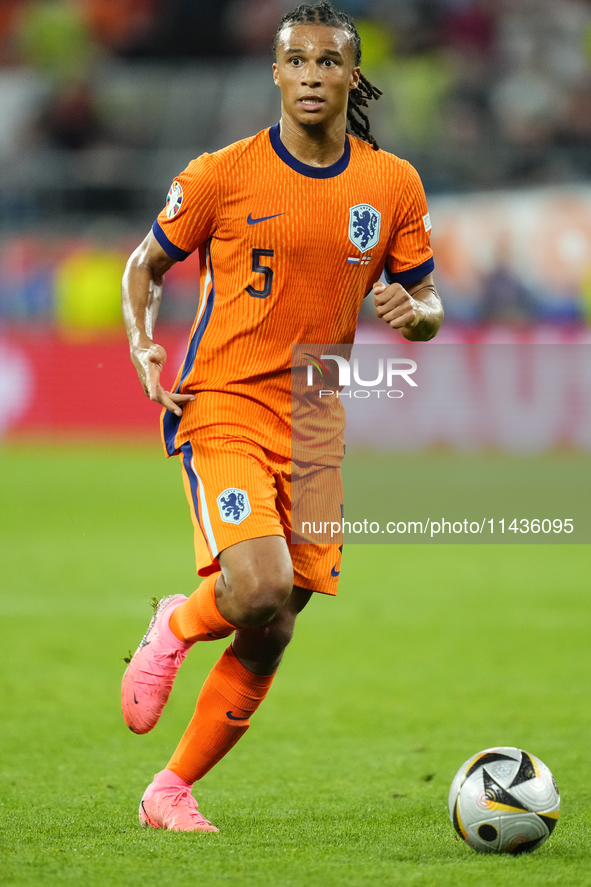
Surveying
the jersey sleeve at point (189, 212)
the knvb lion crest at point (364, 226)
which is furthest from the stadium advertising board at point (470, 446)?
the jersey sleeve at point (189, 212)

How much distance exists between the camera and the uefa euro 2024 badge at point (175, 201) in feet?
11.8

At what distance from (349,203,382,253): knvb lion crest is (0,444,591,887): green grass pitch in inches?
68.0

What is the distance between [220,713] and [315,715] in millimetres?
1840

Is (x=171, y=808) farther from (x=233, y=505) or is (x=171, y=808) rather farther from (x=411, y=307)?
(x=411, y=307)

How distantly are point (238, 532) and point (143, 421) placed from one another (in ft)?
39.2

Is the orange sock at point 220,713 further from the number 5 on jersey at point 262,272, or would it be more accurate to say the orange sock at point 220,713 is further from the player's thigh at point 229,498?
the number 5 on jersey at point 262,272

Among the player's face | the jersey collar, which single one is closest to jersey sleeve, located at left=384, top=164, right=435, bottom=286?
the jersey collar

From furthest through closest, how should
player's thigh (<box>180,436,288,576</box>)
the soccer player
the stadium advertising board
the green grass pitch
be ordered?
the stadium advertising board < the soccer player < player's thigh (<box>180,436,288,576</box>) < the green grass pitch

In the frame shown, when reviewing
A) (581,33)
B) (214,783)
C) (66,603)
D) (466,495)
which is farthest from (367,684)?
(581,33)

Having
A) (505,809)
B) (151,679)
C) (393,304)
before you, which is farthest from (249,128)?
(505,809)

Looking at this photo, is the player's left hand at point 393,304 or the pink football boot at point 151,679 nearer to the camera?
the player's left hand at point 393,304

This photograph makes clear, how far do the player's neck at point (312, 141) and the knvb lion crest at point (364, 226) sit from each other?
0.18 m

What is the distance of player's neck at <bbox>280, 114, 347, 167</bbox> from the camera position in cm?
366

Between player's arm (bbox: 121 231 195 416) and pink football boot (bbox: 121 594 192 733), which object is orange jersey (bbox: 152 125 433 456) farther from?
pink football boot (bbox: 121 594 192 733)
